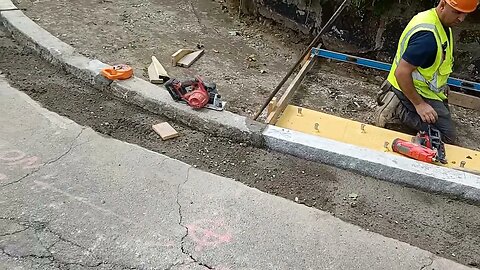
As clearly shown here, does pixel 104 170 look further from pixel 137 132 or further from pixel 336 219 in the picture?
pixel 336 219

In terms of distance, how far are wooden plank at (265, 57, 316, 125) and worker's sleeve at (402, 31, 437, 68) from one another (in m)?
1.06

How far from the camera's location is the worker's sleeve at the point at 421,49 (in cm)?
367

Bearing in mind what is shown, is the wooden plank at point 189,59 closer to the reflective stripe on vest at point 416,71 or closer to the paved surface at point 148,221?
the paved surface at point 148,221

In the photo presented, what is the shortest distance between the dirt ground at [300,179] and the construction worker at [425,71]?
83 cm

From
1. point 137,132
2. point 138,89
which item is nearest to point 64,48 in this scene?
point 138,89

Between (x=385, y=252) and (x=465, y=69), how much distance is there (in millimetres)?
2847

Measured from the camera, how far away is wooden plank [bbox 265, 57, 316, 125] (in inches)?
156

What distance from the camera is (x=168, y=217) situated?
9.95ft

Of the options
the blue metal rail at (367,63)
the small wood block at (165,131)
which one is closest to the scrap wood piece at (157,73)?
the small wood block at (165,131)

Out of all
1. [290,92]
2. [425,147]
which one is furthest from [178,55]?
[425,147]

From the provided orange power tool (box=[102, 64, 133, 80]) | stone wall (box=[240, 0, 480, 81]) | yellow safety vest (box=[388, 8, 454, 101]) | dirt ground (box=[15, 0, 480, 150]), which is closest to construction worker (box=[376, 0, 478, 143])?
yellow safety vest (box=[388, 8, 454, 101])

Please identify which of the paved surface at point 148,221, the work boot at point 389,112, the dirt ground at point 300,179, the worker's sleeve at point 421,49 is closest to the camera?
the paved surface at point 148,221

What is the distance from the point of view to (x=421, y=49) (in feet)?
12.0

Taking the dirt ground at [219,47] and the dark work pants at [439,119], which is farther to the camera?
the dirt ground at [219,47]
